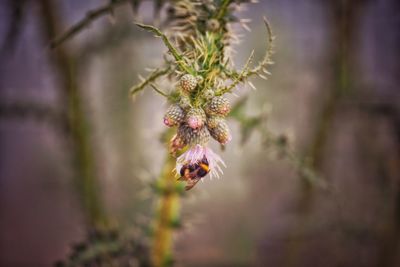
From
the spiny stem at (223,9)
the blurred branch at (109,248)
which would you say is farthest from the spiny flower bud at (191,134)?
the blurred branch at (109,248)

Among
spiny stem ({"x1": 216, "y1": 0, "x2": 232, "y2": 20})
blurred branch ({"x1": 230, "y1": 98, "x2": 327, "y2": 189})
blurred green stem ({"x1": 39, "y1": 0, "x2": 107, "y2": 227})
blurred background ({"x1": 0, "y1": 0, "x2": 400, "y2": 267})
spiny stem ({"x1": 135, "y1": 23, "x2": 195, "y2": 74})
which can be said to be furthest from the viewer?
blurred background ({"x1": 0, "y1": 0, "x2": 400, "y2": 267})

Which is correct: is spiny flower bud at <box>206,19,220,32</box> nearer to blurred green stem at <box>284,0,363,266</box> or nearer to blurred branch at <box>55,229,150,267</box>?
blurred branch at <box>55,229,150,267</box>

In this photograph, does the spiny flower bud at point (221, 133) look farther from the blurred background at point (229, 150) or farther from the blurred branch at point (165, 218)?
the blurred background at point (229, 150)

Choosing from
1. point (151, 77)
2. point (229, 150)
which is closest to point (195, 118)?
point (151, 77)

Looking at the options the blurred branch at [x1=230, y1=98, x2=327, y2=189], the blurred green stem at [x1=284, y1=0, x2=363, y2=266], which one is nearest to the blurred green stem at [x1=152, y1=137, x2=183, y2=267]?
the blurred branch at [x1=230, y1=98, x2=327, y2=189]

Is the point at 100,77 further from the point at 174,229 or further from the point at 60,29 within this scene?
the point at 174,229
